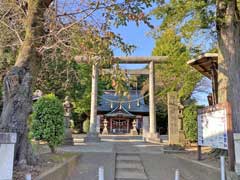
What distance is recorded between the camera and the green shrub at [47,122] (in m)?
6.62

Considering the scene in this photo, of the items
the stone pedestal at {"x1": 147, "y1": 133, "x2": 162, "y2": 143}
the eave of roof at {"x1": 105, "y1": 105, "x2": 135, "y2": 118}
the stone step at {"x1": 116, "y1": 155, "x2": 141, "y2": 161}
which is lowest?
the stone step at {"x1": 116, "y1": 155, "x2": 141, "y2": 161}

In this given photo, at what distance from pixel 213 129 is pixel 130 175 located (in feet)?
7.43

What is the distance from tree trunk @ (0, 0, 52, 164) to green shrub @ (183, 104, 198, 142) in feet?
24.9

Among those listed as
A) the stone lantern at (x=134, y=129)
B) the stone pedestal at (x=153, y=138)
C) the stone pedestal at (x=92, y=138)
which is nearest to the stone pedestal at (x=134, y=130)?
the stone lantern at (x=134, y=129)

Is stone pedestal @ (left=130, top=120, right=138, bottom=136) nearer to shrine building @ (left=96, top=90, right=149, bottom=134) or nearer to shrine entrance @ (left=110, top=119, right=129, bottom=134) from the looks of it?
shrine building @ (left=96, top=90, right=149, bottom=134)

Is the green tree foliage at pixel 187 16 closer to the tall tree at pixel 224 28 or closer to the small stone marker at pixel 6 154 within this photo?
the tall tree at pixel 224 28

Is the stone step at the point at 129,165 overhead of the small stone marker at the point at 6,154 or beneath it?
beneath

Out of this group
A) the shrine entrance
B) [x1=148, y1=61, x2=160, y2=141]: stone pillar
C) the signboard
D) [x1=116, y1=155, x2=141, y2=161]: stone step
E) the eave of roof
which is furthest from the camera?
the shrine entrance

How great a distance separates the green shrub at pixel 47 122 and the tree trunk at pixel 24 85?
69.7 inches

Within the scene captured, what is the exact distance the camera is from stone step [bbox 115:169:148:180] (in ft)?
18.9

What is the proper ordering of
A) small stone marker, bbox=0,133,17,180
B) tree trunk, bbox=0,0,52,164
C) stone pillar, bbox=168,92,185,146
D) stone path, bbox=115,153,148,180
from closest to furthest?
small stone marker, bbox=0,133,17,180
tree trunk, bbox=0,0,52,164
stone path, bbox=115,153,148,180
stone pillar, bbox=168,92,185,146

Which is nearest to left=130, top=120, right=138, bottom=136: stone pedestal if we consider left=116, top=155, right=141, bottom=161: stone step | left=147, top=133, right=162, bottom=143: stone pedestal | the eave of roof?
the eave of roof

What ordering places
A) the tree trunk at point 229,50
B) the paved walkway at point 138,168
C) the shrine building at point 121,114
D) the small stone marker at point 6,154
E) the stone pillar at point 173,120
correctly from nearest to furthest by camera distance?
the small stone marker at point 6,154
the paved walkway at point 138,168
the tree trunk at point 229,50
the stone pillar at point 173,120
the shrine building at point 121,114

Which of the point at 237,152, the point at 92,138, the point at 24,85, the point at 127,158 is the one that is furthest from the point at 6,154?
the point at 92,138
